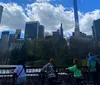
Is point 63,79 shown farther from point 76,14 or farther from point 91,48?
point 76,14

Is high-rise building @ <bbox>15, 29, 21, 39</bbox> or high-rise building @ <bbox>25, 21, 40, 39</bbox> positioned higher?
high-rise building @ <bbox>25, 21, 40, 39</bbox>

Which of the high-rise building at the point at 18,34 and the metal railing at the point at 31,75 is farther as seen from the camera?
the high-rise building at the point at 18,34

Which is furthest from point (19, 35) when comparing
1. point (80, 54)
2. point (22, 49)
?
point (80, 54)

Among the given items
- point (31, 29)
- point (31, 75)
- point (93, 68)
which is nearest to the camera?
point (93, 68)

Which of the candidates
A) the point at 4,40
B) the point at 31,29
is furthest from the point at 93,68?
the point at 31,29

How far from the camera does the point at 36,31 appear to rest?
343 feet

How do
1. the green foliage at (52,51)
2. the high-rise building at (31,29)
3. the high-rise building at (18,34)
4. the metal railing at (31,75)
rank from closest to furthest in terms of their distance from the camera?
the metal railing at (31,75)
the green foliage at (52,51)
the high-rise building at (18,34)
the high-rise building at (31,29)

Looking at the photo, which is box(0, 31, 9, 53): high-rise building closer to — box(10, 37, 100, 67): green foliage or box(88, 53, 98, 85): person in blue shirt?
box(10, 37, 100, 67): green foliage

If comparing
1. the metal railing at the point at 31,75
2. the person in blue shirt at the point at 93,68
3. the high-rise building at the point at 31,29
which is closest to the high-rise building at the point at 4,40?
the high-rise building at the point at 31,29

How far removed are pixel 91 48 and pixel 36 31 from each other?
2127 inches

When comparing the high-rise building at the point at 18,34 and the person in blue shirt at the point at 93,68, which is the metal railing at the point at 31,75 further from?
the high-rise building at the point at 18,34

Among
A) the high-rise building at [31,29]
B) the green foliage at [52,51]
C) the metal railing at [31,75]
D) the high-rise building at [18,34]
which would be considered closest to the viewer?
the metal railing at [31,75]

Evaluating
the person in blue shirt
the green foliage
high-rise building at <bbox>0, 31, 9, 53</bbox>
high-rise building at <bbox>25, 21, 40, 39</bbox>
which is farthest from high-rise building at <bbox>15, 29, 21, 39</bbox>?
the person in blue shirt

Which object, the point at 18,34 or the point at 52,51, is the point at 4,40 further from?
the point at 52,51
